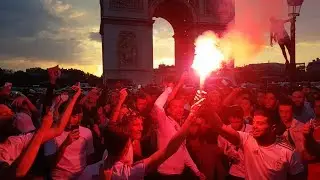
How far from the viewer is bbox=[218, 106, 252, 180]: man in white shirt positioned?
545cm

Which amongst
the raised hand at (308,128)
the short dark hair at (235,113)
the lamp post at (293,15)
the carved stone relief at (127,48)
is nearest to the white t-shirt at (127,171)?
the raised hand at (308,128)

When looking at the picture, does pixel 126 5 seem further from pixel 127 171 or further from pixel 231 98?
pixel 127 171

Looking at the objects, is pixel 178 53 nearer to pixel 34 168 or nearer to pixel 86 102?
pixel 86 102

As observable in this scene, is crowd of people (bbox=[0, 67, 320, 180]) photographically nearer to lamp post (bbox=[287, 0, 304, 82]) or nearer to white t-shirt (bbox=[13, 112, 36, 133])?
white t-shirt (bbox=[13, 112, 36, 133])

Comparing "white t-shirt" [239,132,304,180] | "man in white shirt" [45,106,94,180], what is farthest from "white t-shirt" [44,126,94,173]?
"white t-shirt" [239,132,304,180]

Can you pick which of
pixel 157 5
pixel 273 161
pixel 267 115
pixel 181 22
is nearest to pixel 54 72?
pixel 267 115

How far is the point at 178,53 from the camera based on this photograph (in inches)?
1387

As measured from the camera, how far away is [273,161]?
13.4 feet

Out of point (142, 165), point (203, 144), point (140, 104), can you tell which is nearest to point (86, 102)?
point (140, 104)

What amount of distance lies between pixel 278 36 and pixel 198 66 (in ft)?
13.4

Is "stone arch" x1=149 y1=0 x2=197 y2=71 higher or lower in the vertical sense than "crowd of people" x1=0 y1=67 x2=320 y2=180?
higher

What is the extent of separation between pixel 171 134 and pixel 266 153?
1.96 m

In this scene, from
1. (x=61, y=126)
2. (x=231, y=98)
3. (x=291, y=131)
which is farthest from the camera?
(x=231, y=98)

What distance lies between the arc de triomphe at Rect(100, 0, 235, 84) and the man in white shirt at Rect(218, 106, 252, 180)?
24.3 meters
